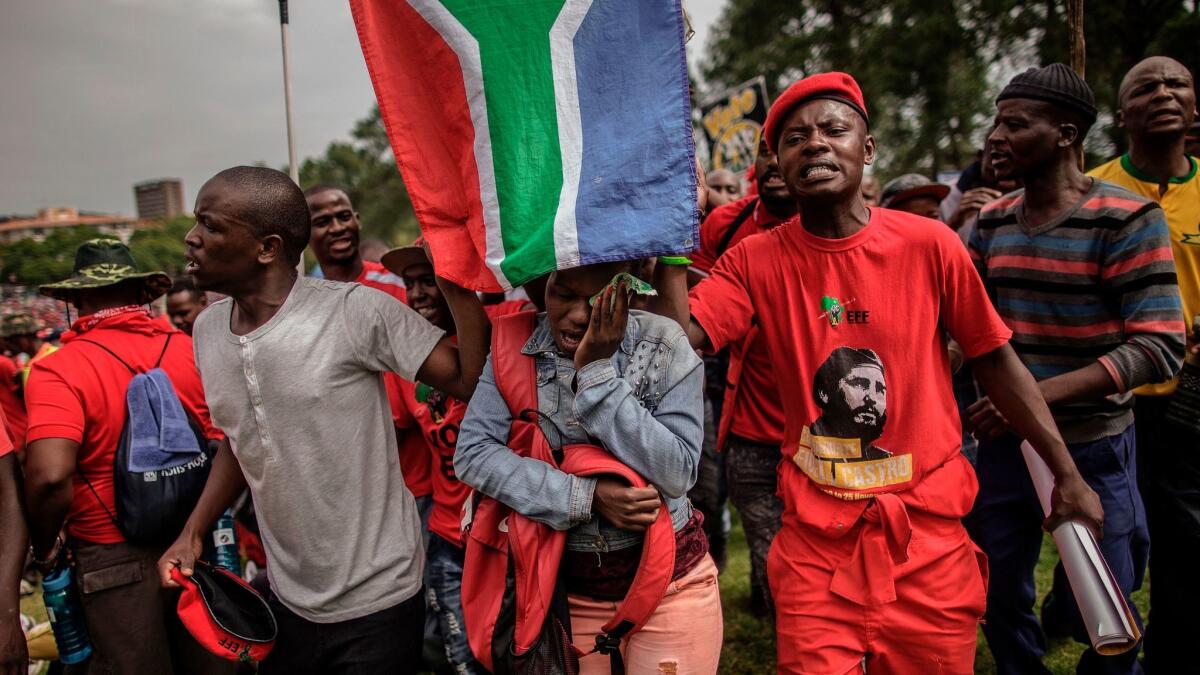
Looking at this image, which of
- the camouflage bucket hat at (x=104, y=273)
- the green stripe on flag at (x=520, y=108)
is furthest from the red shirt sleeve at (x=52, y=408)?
the green stripe on flag at (x=520, y=108)

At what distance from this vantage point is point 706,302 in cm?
263

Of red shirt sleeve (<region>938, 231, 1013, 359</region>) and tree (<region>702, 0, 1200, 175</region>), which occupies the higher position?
tree (<region>702, 0, 1200, 175</region>)

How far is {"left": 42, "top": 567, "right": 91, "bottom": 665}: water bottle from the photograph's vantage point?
10.2 ft

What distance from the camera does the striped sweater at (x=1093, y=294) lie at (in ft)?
9.20

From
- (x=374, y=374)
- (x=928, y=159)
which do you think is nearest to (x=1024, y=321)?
(x=374, y=374)

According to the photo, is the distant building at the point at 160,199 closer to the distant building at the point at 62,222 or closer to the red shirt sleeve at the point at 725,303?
the distant building at the point at 62,222

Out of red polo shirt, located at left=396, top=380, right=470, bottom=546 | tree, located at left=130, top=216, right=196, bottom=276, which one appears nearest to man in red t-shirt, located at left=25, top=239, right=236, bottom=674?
red polo shirt, located at left=396, top=380, right=470, bottom=546

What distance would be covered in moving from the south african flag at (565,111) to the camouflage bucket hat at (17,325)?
7003 mm

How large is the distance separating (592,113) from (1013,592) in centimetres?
272

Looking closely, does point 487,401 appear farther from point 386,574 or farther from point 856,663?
point 856,663

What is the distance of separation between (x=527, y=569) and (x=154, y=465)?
6.07 feet

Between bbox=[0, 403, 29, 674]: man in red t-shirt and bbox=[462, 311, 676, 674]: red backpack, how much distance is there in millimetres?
1526

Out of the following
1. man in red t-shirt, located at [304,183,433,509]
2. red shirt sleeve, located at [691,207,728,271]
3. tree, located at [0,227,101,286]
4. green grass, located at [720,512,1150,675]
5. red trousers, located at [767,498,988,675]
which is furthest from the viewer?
tree, located at [0,227,101,286]

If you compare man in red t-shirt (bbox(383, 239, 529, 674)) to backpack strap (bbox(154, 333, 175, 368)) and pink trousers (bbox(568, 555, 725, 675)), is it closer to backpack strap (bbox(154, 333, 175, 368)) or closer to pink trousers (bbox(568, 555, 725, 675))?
backpack strap (bbox(154, 333, 175, 368))
